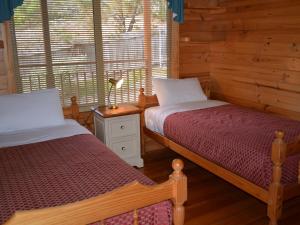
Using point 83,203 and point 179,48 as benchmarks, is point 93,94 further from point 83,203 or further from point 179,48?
point 83,203

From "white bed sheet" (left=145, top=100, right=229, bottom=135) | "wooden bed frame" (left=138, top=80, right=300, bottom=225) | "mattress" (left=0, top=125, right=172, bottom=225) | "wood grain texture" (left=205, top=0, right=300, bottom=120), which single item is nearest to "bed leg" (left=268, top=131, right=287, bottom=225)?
"wooden bed frame" (left=138, top=80, right=300, bottom=225)

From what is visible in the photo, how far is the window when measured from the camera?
3.00m

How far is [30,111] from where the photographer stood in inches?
105

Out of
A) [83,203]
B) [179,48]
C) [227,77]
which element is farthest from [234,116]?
[83,203]

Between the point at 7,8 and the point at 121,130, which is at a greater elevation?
the point at 7,8

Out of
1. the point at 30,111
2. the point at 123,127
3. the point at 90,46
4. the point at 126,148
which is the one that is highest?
the point at 90,46

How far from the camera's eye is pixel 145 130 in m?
3.62

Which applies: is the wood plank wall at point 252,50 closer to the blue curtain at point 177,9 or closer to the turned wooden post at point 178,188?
the blue curtain at point 177,9

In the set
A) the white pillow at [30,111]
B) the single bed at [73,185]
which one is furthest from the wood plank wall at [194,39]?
the single bed at [73,185]

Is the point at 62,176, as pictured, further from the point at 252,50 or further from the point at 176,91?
the point at 252,50

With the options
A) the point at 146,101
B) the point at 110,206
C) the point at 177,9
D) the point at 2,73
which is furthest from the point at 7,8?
the point at 110,206

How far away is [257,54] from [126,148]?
5.90 feet

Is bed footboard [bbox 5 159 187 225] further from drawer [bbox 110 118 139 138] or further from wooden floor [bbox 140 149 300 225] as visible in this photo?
drawer [bbox 110 118 139 138]

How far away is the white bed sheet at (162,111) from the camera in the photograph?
3279mm
